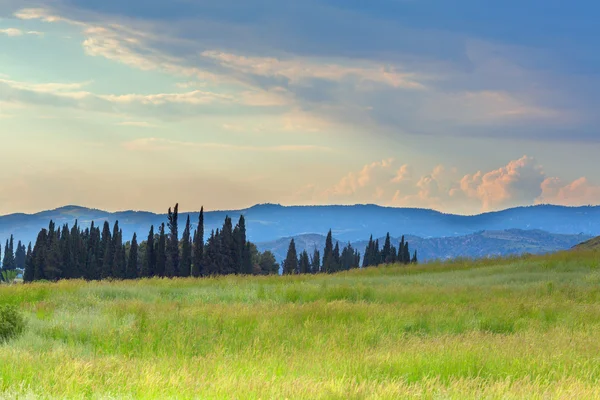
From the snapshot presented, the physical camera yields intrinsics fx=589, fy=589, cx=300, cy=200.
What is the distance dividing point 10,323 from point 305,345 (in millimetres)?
5640

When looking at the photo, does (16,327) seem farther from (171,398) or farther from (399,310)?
(399,310)

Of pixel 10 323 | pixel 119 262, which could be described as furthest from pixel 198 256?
pixel 10 323

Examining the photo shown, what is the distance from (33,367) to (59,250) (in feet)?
350

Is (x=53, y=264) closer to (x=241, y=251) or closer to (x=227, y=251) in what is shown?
(x=227, y=251)

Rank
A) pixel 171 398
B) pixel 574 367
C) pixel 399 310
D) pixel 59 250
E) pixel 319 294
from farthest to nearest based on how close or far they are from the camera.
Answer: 1. pixel 59 250
2. pixel 319 294
3. pixel 399 310
4. pixel 574 367
5. pixel 171 398

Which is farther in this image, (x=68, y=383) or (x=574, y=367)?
(x=574, y=367)

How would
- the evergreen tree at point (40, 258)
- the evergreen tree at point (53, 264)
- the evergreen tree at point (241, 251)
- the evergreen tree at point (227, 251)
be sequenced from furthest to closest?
the evergreen tree at point (40, 258) → the evergreen tree at point (53, 264) → the evergreen tree at point (241, 251) → the evergreen tree at point (227, 251)

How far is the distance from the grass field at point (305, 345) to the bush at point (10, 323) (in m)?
0.24

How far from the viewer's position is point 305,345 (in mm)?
10836

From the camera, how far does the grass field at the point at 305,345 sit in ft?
23.2

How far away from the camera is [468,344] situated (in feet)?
33.7

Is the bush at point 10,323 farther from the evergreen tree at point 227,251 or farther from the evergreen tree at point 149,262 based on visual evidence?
the evergreen tree at point 149,262

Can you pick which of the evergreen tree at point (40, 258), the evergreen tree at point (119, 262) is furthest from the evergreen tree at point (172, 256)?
the evergreen tree at point (40, 258)

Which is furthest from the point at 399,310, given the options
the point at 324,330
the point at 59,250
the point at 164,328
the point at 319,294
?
the point at 59,250
